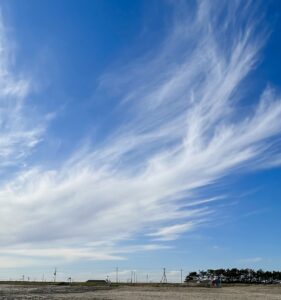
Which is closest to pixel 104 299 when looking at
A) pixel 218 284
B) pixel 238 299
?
pixel 238 299

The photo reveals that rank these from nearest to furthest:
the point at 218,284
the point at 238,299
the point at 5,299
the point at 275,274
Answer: the point at 5,299 < the point at 238,299 < the point at 218,284 < the point at 275,274

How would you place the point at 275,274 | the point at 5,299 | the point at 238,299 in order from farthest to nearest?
the point at 275,274, the point at 238,299, the point at 5,299

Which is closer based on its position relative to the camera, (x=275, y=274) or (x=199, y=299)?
(x=199, y=299)

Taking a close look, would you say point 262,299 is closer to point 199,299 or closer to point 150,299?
point 199,299

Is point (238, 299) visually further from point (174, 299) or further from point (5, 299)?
point (5, 299)

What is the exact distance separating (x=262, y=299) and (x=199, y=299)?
9008 mm

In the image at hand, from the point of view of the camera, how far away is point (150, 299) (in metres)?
62.6

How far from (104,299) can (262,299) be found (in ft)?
73.1

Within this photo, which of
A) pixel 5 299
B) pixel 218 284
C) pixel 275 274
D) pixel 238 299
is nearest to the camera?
pixel 5 299

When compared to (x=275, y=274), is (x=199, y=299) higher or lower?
lower

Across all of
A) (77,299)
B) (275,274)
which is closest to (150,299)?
(77,299)

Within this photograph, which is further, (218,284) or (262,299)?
(218,284)

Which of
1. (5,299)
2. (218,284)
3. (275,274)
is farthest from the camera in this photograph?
(275,274)

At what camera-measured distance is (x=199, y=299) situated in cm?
6353
